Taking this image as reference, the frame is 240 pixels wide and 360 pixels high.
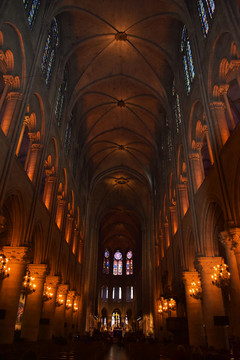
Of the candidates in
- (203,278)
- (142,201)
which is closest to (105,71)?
(203,278)

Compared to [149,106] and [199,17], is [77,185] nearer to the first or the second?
[149,106]

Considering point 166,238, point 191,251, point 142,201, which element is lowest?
point 191,251

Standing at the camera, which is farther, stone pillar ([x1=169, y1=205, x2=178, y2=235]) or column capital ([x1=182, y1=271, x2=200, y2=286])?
stone pillar ([x1=169, y1=205, x2=178, y2=235])

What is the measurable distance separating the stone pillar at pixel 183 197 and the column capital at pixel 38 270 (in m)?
9.65

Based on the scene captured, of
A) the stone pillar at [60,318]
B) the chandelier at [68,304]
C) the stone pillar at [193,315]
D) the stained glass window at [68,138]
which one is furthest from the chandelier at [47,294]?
the stained glass window at [68,138]

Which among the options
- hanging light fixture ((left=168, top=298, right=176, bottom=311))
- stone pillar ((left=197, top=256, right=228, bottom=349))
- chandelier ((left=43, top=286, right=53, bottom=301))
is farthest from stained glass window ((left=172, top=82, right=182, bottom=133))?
chandelier ((left=43, top=286, right=53, bottom=301))

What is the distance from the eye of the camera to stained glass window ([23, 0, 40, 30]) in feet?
47.3

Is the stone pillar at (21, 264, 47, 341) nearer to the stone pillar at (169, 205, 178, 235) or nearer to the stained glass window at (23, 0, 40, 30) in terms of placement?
the stone pillar at (169, 205, 178, 235)

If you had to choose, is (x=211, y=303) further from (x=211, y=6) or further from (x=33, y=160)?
(x=211, y=6)

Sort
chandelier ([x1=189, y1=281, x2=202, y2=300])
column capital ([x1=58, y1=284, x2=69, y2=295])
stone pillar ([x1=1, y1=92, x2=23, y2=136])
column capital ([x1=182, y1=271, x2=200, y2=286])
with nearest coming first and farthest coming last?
stone pillar ([x1=1, y1=92, x2=23, y2=136])
chandelier ([x1=189, y1=281, x2=202, y2=300])
column capital ([x1=182, y1=271, x2=200, y2=286])
column capital ([x1=58, y1=284, x2=69, y2=295])

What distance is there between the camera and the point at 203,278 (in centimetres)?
1401

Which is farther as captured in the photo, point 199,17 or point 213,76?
point 199,17

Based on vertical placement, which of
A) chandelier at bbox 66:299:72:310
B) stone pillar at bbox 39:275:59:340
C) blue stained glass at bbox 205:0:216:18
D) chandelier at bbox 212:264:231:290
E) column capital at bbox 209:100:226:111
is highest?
blue stained glass at bbox 205:0:216:18

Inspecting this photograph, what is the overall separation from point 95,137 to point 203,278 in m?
21.2
